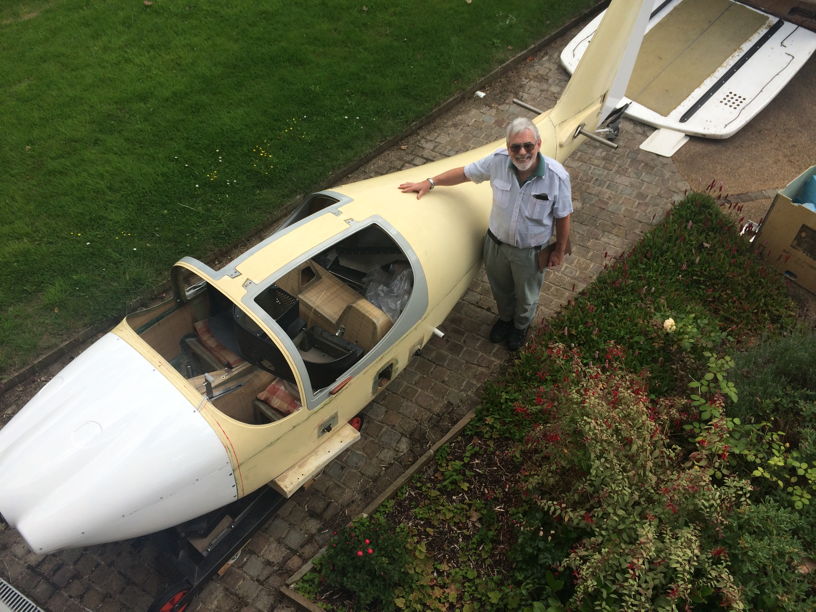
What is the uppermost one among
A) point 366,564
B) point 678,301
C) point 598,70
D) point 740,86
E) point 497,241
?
point 598,70

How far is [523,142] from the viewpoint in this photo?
4129mm

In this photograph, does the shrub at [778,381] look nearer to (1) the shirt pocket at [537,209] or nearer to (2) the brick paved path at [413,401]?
(2) the brick paved path at [413,401]

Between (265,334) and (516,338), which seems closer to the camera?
(265,334)

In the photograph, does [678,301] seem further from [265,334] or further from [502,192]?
[265,334]

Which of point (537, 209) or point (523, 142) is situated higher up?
point (523, 142)

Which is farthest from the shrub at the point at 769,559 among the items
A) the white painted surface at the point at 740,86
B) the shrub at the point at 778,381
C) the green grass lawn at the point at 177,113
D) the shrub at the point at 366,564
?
the green grass lawn at the point at 177,113

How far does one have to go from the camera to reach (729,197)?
6.98 m

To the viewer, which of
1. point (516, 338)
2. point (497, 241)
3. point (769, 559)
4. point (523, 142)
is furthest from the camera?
point (516, 338)

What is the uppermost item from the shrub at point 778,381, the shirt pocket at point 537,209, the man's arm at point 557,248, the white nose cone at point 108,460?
the shirt pocket at point 537,209

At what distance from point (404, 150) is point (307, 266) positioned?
3.15 meters

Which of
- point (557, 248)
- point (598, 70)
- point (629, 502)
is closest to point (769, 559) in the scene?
point (629, 502)

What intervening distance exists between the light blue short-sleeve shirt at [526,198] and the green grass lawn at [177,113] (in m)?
2.93

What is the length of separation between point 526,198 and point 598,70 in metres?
2.11

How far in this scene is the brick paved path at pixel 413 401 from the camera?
4.44 metres
